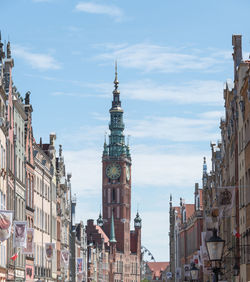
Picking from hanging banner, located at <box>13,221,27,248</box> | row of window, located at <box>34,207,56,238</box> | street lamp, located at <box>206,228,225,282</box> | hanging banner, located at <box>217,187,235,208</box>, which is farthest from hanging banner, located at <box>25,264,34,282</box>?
street lamp, located at <box>206,228,225,282</box>

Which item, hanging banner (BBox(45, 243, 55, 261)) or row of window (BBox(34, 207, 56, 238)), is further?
row of window (BBox(34, 207, 56, 238))

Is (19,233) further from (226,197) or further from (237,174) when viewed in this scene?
(237,174)

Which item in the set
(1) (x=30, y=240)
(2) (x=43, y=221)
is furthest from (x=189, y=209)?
(1) (x=30, y=240)

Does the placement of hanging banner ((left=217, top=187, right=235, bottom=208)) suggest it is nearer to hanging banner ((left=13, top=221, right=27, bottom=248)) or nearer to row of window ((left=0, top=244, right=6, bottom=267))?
hanging banner ((left=13, top=221, right=27, bottom=248))

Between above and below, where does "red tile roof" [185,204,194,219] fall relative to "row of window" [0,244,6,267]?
above

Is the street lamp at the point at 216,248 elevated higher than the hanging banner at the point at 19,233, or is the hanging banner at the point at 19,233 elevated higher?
the hanging banner at the point at 19,233

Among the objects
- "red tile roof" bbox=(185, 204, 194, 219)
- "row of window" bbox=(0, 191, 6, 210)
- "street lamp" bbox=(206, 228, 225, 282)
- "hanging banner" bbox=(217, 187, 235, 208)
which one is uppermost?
"red tile roof" bbox=(185, 204, 194, 219)

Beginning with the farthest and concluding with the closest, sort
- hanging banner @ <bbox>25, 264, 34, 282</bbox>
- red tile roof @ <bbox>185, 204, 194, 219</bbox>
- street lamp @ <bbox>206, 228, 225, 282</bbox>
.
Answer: red tile roof @ <bbox>185, 204, 194, 219</bbox> < hanging banner @ <bbox>25, 264, 34, 282</bbox> < street lamp @ <bbox>206, 228, 225, 282</bbox>

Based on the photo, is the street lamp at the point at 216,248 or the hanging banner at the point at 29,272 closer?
the street lamp at the point at 216,248

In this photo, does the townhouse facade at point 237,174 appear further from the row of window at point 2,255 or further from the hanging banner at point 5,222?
the row of window at point 2,255

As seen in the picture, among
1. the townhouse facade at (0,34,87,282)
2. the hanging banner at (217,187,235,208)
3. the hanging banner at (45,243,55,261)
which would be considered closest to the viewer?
the hanging banner at (217,187,235,208)

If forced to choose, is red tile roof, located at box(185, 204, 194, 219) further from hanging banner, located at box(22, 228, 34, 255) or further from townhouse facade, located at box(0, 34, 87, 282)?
hanging banner, located at box(22, 228, 34, 255)

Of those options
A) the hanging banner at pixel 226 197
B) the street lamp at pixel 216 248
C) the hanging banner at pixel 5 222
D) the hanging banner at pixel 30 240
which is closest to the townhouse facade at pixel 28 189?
the hanging banner at pixel 30 240

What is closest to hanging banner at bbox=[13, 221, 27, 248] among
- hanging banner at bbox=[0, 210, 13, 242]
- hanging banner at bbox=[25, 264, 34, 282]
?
hanging banner at bbox=[0, 210, 13, 242]
